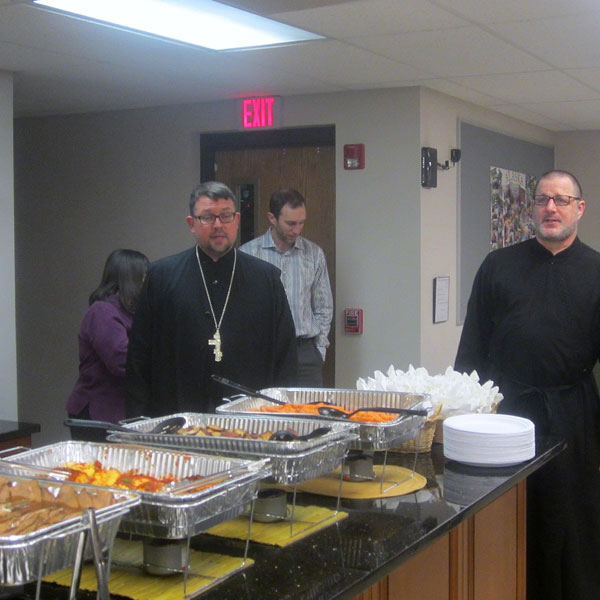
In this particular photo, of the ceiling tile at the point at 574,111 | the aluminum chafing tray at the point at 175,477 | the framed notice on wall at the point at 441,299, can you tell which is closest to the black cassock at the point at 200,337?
the aluminum chafing tray at the point at 175,477

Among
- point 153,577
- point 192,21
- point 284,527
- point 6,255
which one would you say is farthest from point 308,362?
point 153,577

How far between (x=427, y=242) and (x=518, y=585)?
105 inches

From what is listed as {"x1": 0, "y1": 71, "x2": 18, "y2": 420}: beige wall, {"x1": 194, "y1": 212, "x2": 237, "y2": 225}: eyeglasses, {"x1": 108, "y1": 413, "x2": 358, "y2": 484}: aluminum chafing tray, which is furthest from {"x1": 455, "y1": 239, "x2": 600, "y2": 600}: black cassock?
{"x1": 0, "y1": 71, "x2": 18, "y2": 420}: beige wall

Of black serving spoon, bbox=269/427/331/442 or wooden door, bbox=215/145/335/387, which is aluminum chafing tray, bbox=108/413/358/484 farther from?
wooden door, bbox=215/145/335/387

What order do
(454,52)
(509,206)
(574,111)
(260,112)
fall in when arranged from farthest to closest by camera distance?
(509,206) < (574,111) < (260,112) < (454,52)

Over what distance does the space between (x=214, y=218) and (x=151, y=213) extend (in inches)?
122

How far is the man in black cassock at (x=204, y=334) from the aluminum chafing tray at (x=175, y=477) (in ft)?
4.34

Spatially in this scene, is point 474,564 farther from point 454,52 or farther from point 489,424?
point 454,52

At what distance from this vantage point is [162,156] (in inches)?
234

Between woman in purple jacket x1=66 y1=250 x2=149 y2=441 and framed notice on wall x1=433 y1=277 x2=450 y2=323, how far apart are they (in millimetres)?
1964

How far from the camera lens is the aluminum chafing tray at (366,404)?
7.02 ft

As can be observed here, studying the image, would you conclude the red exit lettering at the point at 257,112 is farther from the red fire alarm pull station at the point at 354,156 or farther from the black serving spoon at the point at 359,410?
the black serving spoon at the point at 359,410

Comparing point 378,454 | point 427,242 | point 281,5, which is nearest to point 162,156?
point 427,242

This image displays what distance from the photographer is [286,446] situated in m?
1.82
